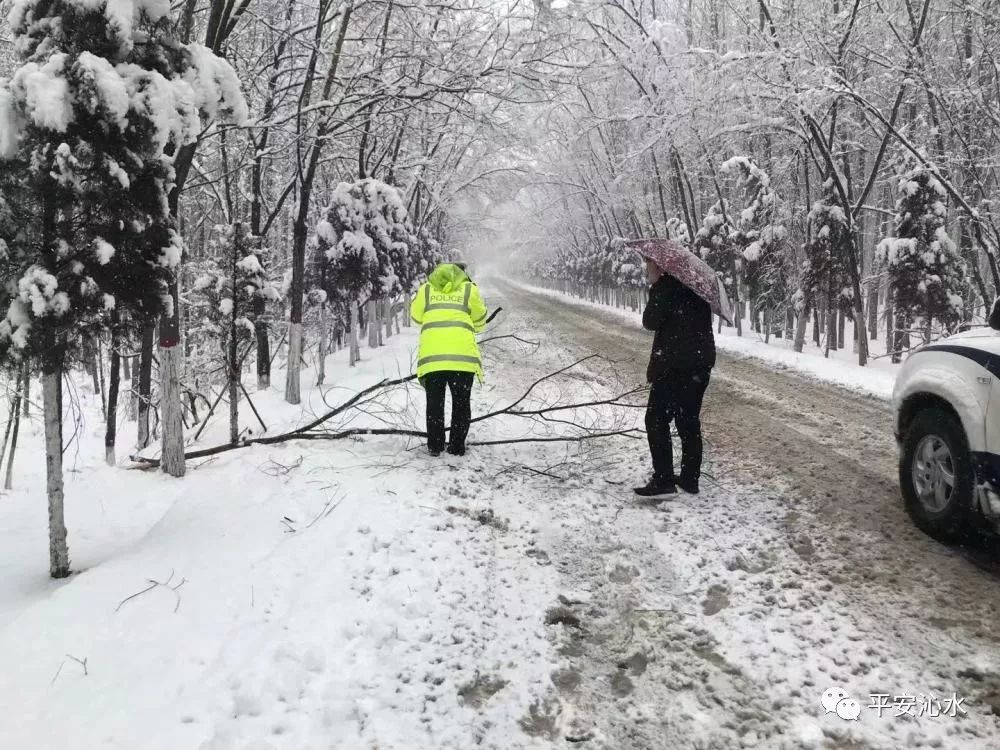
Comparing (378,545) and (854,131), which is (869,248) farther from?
A: (378,545)

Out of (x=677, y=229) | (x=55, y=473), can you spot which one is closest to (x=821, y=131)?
(x=677, y=229)

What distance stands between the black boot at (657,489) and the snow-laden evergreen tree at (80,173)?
161 inches

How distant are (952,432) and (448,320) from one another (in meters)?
4.19

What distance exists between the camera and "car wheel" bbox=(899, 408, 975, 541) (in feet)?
12.3

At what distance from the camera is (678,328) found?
16.5 feet

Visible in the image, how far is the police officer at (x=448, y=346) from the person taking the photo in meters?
6.00

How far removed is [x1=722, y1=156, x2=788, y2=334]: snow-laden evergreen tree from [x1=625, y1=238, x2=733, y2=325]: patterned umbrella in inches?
639

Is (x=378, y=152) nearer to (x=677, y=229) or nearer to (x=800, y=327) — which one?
(x=677, y=229)

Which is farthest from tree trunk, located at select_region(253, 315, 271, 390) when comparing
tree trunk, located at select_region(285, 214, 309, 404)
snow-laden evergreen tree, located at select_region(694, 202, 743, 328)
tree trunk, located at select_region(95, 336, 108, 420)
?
snow-laden evergreen tree, located at select_region(694, 202, 743, 328)

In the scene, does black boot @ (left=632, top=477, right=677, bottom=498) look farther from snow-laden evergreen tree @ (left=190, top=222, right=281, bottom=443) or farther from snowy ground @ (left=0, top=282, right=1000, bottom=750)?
snow-laden evergreen tree @ (left=190, top=222, right=281, bottom=443)

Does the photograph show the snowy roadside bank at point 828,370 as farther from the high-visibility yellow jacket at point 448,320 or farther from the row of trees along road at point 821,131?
the high-visibility yellow jacket at point 448,320

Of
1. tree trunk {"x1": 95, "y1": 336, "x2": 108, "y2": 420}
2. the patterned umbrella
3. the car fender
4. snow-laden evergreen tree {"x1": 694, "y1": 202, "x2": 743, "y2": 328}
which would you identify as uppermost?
snow-laden evergreen tree {"x1": 694, "y1": 202, "x2": 743, "y2": 328}

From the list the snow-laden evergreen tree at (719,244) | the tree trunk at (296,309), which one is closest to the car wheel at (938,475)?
the tree trunk at (296,309)

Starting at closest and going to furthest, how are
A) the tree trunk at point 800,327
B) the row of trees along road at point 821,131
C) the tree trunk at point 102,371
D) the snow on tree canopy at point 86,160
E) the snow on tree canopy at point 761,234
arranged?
1. the snow on tree canopy at point 86,160
2. the tree trunk at point 102,371
3. the row of trees along road at point 821,131
4. the tree trunk at point 800,327
5. the snow on tree canopy at point 761,234
